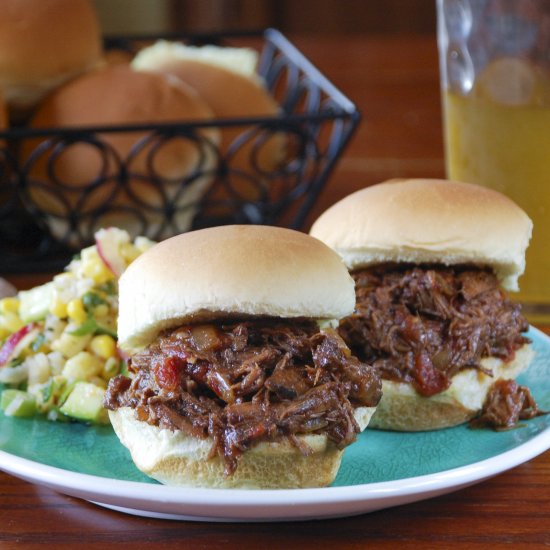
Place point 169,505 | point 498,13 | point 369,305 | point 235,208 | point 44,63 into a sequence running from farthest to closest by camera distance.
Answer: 1. point 235,208
2. point 44,63
3. point 498,13
4. point 369,305
5. point 169,505

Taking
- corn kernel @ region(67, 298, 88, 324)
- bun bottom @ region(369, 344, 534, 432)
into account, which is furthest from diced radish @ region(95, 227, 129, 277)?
bun bottom @ region(369, 344, 534, 432)

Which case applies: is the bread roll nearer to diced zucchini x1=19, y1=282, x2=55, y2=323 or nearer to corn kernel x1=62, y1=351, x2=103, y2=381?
diced zucchini x1=19, y1=282, x2=55, y2=323

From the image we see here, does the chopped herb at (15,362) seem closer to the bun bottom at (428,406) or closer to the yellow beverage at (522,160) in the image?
the bun bottom at (428,406)

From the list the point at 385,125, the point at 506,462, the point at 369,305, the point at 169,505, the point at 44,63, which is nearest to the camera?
the point at 169,505

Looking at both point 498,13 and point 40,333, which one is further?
point 498,13

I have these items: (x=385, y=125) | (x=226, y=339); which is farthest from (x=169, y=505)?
(x=385, y=125)

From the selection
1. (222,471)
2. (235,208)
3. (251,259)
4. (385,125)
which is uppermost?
(251,259)

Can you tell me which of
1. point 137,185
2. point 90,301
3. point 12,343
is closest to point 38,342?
point 12,343

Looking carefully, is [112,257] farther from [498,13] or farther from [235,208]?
[498,13]
